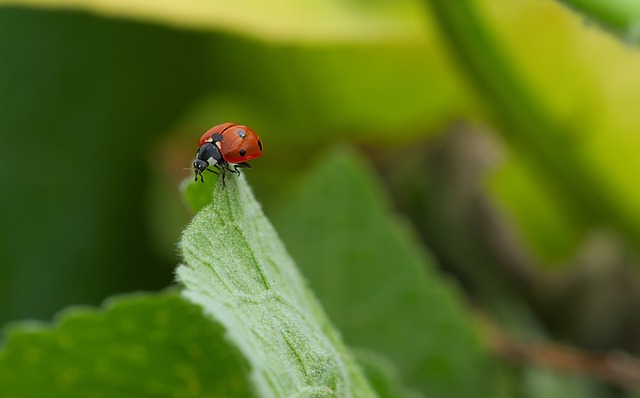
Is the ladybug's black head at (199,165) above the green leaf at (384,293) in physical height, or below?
above

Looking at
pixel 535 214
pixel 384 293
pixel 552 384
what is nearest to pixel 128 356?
pixel 384 293

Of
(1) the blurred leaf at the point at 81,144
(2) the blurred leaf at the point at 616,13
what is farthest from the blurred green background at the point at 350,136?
(2) the blurred leaf at the point at 616,13

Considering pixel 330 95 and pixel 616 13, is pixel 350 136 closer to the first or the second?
pixel 330 95

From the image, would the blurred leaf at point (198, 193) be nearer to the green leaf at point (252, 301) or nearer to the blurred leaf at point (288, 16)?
the green leaf at point (252, 301)

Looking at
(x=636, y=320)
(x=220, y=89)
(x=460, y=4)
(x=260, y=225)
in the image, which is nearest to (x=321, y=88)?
(x=220, y=89)

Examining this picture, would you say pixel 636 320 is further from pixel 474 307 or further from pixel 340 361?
pixel 340 361

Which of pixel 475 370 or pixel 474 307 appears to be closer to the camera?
pixel 475 370
